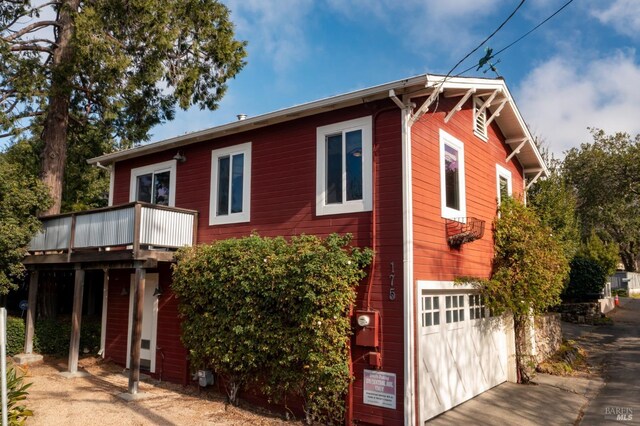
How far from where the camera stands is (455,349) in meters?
9.64

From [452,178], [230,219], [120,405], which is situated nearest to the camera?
[120,405]

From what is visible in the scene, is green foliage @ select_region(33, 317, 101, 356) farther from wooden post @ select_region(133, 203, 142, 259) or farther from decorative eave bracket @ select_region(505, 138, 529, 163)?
decorative eave bracket @ select_region(505, 138, 529, 163)

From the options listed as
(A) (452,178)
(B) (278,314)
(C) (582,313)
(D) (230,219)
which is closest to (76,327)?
(D) (230,219)

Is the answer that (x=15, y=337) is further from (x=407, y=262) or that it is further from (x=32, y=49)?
(x=407, y=262)

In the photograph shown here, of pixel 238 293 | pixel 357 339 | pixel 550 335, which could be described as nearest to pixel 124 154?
pixel 238 293

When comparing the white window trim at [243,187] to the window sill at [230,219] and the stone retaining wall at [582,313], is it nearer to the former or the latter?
the window sill at [230,219]

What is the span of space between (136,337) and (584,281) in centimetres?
2103

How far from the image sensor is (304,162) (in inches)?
376

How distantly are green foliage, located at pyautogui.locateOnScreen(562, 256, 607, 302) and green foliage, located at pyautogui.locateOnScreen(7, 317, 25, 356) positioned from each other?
74.2 ft

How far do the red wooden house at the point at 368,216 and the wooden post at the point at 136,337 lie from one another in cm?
3

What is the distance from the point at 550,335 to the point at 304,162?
10086 millimetres

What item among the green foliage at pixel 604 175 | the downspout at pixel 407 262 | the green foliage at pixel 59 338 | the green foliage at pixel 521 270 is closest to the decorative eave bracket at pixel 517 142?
the green foliage at pixel 521 270

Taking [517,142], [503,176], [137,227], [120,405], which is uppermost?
[517,142]

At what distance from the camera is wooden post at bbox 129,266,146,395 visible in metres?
9.81
